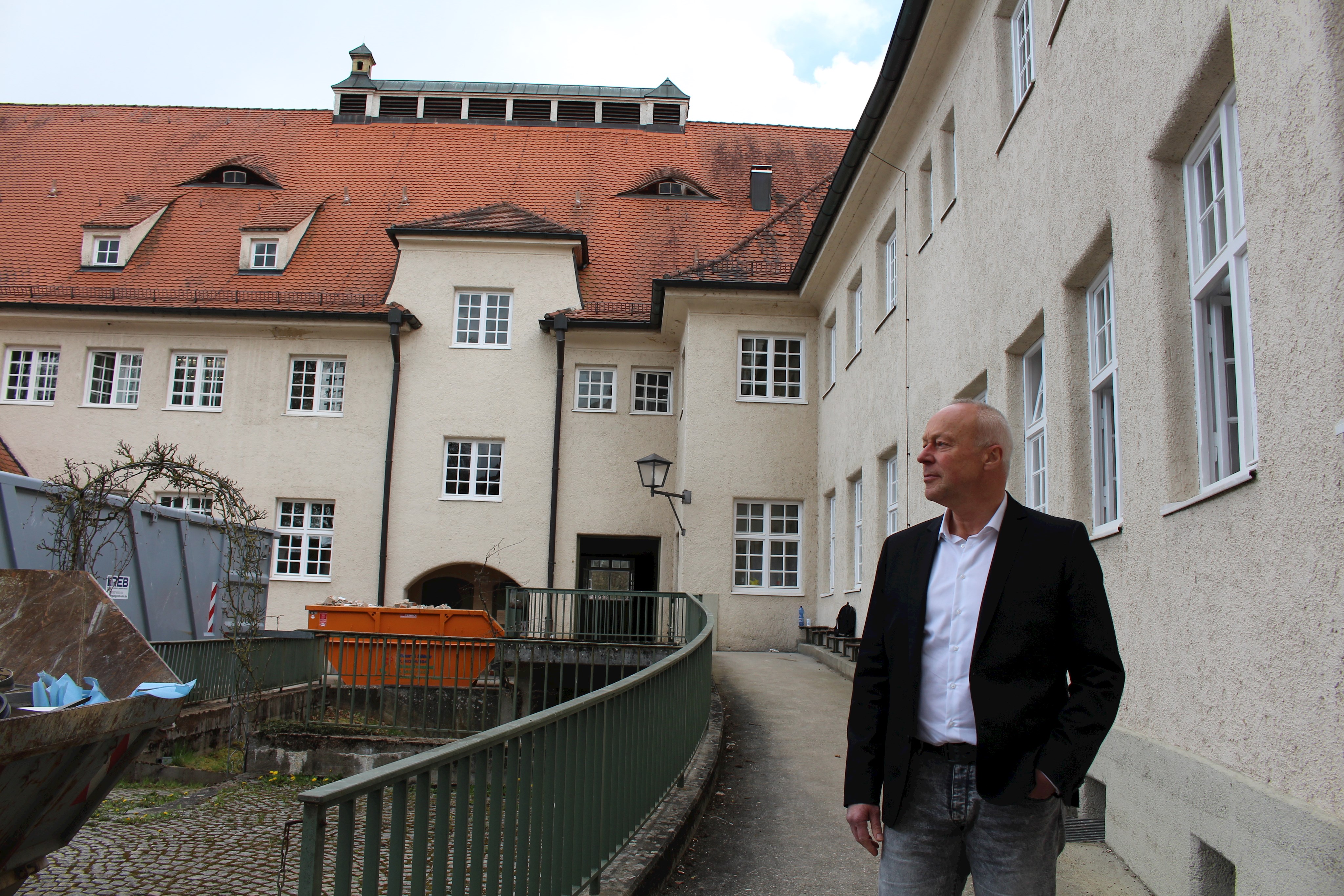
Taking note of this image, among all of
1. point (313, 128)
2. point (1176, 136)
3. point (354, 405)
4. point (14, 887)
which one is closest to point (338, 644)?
point (14, 887)

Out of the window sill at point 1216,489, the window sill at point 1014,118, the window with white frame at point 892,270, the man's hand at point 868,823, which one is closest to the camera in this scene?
the man's hand at point 868,823

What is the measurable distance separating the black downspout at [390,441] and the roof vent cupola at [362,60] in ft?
45.9

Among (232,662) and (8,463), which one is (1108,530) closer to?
(232,662)

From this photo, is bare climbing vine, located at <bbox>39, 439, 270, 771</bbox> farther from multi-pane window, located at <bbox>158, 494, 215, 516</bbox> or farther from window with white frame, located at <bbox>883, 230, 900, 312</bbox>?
window with white frame, located at <bbox>883, 230, 900, 312</bbox>

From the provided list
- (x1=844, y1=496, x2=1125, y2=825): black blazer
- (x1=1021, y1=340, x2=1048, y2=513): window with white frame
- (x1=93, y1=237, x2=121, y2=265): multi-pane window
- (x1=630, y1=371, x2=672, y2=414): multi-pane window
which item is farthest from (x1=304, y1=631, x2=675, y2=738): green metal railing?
(x1=93, y1=237, x2=121, y2=265): multi-pane window

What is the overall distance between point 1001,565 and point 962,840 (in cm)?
72

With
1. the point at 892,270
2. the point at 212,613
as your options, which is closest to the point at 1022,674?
the point at 892,270

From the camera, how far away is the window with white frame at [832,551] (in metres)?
17.9

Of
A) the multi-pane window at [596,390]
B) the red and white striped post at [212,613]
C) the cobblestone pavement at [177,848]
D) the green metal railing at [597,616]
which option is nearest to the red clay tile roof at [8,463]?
the red and white striped post at [212,613]

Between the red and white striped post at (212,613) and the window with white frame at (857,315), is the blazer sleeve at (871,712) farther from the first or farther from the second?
the red and white striped post at (212,613)

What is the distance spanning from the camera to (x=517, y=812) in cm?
373

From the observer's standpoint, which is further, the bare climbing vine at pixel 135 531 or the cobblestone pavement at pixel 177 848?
the bare climbing vine at pixel 135 531

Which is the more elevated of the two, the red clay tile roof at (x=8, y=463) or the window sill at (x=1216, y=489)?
the red clay tile roof at (x=8, y=463)

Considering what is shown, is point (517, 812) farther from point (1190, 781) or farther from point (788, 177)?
point (788, 177)
